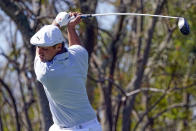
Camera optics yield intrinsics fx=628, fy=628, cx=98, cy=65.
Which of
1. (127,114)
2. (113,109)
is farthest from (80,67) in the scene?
(113,109)

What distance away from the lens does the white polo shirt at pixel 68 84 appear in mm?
6180

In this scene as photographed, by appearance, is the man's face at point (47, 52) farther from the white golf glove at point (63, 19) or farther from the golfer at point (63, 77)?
the white golf glove at point (63, 19)

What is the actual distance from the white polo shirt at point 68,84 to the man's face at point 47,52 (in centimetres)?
5

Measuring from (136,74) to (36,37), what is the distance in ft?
24.1

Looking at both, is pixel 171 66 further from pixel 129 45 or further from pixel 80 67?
pixel 80 67

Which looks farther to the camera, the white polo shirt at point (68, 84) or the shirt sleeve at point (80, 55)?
the shirt sleeve at point (80, 55)

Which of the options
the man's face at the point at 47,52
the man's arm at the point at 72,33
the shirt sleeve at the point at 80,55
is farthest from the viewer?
the man's arm at the point at 72,33

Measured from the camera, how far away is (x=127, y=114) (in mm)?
13156

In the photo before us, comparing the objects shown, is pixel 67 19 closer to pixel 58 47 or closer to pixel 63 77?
pixel 58 47

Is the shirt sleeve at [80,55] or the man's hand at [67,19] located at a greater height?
the man's hand at [67,19]

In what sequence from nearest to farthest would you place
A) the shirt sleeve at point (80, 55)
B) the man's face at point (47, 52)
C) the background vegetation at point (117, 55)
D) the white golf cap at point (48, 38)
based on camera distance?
the white golf cap at point (48, 38) < the man's face at point (47, 52) < the shirt sleeve at point (80, 55) < the background vegetation at point (117, 55)

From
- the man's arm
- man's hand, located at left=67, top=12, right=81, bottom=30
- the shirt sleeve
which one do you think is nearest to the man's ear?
the shirt sleeve

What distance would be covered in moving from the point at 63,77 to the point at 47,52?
0.29 meters

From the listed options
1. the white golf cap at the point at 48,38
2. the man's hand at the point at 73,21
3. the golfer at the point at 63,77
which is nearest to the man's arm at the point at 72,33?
the man's hand at the point at 73,21
